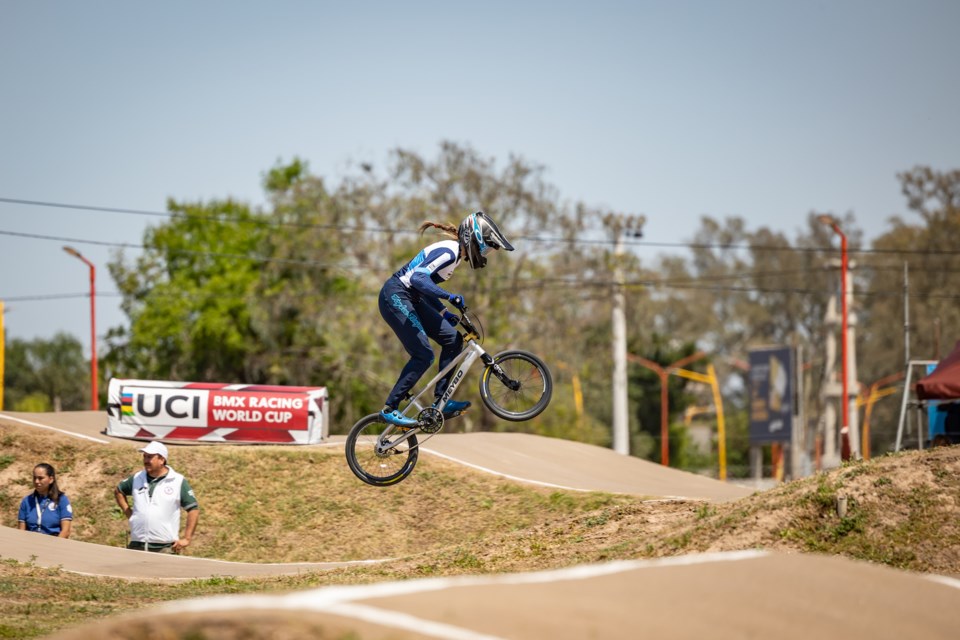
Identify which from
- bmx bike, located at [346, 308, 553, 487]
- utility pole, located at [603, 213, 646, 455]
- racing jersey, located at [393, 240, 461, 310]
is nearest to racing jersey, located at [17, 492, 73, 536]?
bmx bike, located at [346, 308, 553, 487]

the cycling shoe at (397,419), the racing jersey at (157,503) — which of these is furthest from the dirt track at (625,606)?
the racing jersey at (157,503)

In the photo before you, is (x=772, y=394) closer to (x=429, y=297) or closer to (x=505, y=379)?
(x=505, y=379)

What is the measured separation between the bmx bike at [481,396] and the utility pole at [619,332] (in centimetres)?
3169

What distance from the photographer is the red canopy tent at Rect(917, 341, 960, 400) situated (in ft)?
78.8

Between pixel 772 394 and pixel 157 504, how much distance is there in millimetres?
46120

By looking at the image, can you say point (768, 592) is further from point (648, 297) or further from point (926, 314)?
point (648, 297)

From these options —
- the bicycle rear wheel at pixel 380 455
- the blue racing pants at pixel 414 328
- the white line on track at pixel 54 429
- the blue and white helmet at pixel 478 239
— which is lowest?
the white line on track at pixel 54 429

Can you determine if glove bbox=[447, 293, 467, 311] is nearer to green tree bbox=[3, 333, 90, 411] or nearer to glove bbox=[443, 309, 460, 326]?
glove bbox=[443, 309, 460, 326]

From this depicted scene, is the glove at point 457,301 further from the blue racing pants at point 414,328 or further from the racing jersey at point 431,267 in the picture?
the blue racing pants at point 414,328

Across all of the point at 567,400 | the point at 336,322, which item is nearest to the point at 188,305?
the point at 336,322

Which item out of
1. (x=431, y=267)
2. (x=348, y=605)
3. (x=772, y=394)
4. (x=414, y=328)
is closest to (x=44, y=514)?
(x=414, y=328)

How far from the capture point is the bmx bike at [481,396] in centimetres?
1488

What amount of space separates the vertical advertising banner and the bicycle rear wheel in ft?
137

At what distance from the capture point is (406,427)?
50.0ft
